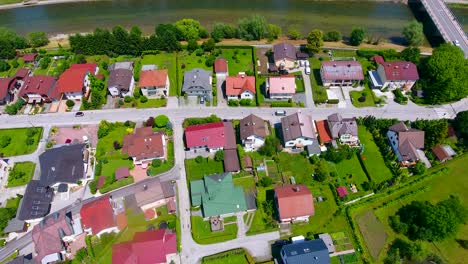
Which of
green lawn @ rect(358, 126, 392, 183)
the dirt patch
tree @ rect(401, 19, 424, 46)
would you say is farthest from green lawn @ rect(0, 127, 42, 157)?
tree @ rect(401, 19, 424, 46)

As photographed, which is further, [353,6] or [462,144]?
[353,6]

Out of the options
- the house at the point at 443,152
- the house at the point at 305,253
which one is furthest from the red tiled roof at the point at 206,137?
the house at the point at 443,152

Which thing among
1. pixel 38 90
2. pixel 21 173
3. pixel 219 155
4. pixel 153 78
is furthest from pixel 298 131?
pixel 38 90

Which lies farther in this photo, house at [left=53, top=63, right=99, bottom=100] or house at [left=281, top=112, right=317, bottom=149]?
house at [left=53, top=63, right=99, bottom=100]

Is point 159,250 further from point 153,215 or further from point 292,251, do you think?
point 292,251

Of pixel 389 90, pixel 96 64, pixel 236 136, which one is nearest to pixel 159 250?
pixel 236 136

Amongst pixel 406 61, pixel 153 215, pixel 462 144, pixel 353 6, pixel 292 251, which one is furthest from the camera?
pixel 353 6

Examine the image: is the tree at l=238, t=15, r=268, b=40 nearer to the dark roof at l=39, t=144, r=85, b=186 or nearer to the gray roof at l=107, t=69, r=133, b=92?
the gray roof at l=107, t=69, r=133, b=92
